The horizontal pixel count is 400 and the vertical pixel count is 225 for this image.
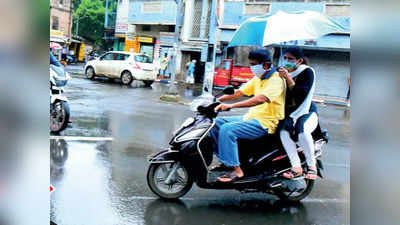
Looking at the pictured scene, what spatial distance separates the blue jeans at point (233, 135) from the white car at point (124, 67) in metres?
12.6

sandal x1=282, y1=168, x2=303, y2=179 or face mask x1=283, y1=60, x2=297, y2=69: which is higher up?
face mask x1=283, y1=60, x2=297, y2=69

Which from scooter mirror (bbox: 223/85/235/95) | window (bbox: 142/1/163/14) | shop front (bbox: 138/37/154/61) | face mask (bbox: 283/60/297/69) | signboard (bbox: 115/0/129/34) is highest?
window (bbox: 142/1/163/14)

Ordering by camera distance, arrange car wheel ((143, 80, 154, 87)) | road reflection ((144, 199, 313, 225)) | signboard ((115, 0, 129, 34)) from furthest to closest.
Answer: car wheel ((143, 80, 154, 87)) → signboard ((115, 0, 129, 34)) → road reflection ((144, 199, 313, 225))

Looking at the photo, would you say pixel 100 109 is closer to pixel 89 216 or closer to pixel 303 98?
pixel 89 216

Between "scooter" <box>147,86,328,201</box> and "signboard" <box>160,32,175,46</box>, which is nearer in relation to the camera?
"scooter" <box>147,86,328,201</box>

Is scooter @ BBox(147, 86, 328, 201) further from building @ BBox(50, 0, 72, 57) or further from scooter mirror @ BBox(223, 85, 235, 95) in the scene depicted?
building @ BBox(50, 0, 72, 57)

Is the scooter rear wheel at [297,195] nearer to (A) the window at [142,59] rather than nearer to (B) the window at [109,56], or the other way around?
(A) the window at [142,59]

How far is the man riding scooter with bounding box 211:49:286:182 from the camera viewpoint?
124 inches

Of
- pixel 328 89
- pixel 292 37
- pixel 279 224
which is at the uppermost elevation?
pixel 292 37

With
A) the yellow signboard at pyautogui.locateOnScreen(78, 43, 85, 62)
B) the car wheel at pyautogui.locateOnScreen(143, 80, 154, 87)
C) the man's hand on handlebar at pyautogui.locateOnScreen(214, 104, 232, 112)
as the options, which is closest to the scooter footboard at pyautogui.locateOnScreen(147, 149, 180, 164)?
the man's hand on handlebar at pyautogui.locateOnScreen(214, 104, 232, 112)

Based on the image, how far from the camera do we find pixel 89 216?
299 centimetres
